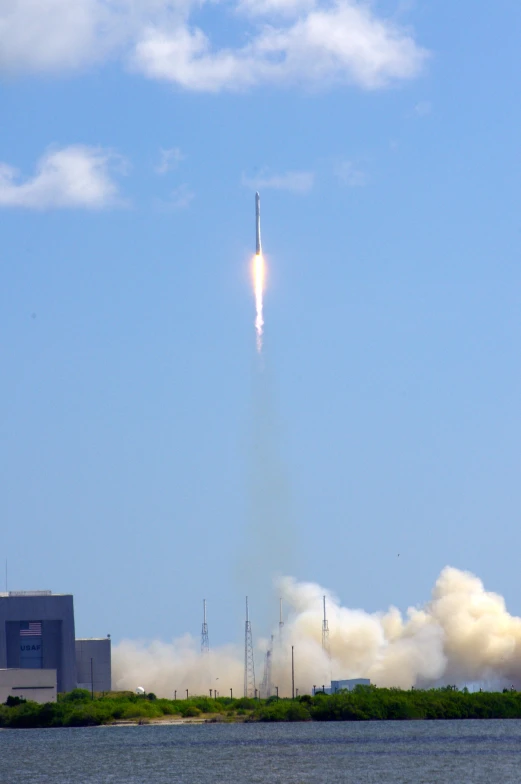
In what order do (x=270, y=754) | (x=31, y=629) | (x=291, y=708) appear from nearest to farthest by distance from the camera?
(x=270, y=754)
(x=291, y=708)
(x=31, y=629)

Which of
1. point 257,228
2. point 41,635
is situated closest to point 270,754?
point 257,228

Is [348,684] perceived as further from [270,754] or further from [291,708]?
[270,754]

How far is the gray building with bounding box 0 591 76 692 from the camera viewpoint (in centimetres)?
16138

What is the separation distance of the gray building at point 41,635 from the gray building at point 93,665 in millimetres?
6804

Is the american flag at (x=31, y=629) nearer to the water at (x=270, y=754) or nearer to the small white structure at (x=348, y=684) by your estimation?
the water at (x=270, y=754)

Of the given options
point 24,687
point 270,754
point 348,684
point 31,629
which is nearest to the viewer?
point 270,754

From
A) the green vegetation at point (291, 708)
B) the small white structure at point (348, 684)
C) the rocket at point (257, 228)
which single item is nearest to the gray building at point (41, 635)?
the green vegetation at point (291, 708)

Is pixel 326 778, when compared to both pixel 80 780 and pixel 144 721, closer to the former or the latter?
pixel 80 780

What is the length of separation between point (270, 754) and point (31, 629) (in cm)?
6543

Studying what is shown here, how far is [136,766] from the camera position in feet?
316

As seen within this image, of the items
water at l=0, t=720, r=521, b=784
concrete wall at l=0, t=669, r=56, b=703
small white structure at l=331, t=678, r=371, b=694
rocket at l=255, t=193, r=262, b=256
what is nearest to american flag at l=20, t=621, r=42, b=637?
concrete wall at l=0, t=669, r=56, b=703

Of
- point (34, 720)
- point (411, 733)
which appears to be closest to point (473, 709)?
point (411, 733)

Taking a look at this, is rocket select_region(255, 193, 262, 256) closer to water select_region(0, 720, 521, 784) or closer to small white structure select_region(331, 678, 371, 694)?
water select_region(0, 720, 521, 784)

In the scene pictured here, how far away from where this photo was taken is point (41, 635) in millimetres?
162125
